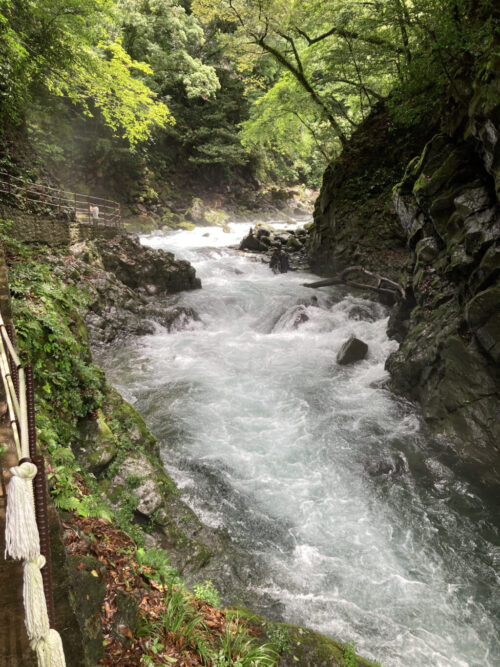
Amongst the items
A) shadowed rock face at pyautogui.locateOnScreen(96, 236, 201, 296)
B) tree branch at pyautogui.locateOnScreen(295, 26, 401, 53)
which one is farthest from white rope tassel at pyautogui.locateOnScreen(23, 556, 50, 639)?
tree branch at pyautogui.locateOnScreen(295, 26, 401, 53)

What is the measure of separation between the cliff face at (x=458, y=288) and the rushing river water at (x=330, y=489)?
2.40 feet

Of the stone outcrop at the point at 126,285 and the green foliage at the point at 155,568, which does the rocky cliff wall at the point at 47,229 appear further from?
the green foliage at the point at 155,568

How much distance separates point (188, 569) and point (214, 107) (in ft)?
120

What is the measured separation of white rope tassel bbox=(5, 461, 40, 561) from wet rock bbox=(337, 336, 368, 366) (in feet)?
33.9

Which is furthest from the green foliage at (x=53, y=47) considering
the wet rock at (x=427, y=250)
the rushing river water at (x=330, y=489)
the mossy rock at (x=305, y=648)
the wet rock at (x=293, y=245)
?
the wet rock at (x=293, y=245)

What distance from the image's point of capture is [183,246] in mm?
24141

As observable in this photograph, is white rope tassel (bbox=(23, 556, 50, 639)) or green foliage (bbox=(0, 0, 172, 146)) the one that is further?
green foliage (bbox=(0, 0, 172, 146))

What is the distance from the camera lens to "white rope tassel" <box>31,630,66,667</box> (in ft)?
4.44

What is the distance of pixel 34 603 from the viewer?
1.40 metres

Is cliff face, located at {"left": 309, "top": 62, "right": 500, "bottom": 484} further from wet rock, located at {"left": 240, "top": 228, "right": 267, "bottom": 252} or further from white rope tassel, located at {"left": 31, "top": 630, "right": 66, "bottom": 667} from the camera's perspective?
wet rock, located at {"left": 240, "top": 228, "right": 267, "bottom": 252}

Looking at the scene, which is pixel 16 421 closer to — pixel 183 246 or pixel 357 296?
pixel 357 296

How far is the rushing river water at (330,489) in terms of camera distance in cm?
460

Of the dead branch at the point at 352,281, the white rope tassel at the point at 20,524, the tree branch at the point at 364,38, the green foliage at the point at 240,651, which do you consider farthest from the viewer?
the dead branch at the point at 352,281

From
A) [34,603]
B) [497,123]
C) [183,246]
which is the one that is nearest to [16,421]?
[34,603]
